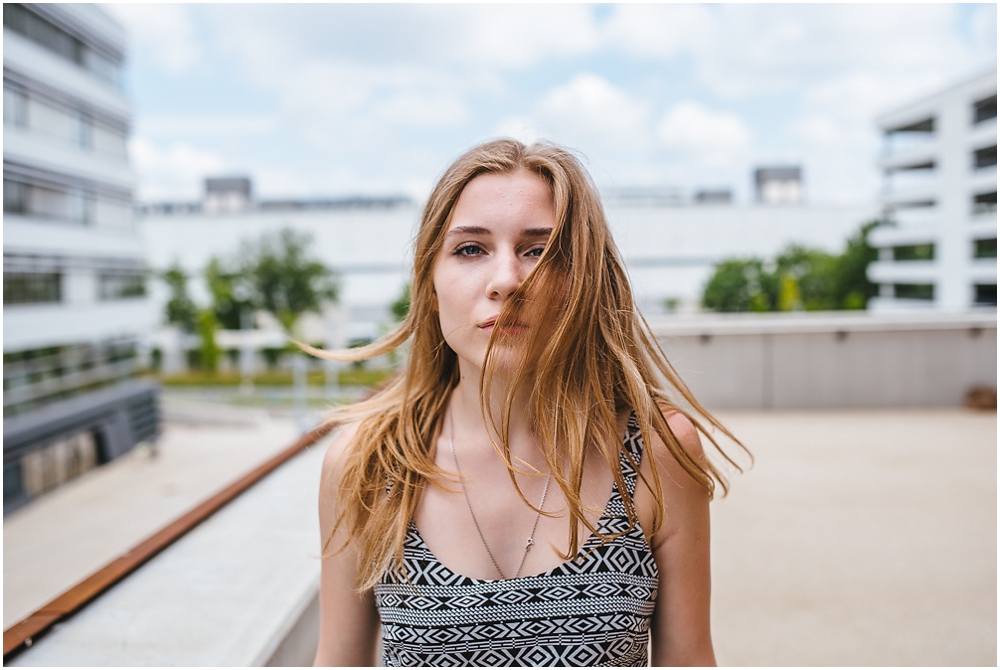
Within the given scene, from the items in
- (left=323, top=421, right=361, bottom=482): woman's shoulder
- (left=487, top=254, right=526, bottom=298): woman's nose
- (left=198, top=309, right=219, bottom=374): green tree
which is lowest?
(left=198, top=309, right=219, bottom=374): green tree

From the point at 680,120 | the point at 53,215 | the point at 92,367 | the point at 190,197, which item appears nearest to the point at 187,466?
the point at 92,367

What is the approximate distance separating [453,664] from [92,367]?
1225 centimetres

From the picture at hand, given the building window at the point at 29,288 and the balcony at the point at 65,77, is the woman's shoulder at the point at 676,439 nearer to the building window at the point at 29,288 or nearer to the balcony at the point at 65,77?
the building window at the point at 29,288

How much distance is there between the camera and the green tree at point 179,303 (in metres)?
38.8

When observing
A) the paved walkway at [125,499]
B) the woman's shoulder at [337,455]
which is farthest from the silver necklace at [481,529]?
the paved walkway at [125,499]

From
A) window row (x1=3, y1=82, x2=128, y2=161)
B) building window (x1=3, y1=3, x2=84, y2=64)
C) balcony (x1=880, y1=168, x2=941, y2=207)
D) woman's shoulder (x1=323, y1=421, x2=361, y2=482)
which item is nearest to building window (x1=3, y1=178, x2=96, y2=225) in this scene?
window row (x1=3, y1=82, x2=128, y2=161)

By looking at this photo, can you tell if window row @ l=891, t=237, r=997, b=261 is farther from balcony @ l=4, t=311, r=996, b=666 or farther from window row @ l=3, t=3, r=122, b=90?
window row @ l=3, t=3, r=122, b=90

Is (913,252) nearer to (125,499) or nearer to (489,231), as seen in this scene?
(125,499)

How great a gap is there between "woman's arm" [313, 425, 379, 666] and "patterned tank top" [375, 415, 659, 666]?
0.33ft

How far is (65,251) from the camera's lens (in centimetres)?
1016

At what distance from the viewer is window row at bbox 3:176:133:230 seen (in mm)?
8023

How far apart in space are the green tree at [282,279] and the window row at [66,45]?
87.5ft

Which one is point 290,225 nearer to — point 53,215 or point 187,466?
point 187,466

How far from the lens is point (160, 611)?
1476 millimetres
